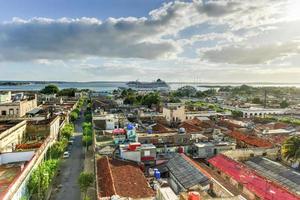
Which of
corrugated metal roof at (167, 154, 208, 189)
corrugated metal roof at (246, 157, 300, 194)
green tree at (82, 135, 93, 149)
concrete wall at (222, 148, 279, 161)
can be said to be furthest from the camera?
green tree at (82, 135, 93, 149)

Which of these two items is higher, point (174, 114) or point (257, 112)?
point (174, 114)

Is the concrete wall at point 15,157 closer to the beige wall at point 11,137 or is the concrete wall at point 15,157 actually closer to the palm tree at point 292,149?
the beige wall at point 11,137

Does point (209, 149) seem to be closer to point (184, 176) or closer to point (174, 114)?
point (184, 176)

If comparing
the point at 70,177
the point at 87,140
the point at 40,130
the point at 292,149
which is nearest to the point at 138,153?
the point at 70,177

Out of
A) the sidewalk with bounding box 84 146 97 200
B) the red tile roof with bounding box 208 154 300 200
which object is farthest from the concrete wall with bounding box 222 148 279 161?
the sidewalk with bounding box 84 146 97 200

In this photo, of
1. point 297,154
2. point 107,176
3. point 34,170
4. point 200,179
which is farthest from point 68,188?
point 297,154

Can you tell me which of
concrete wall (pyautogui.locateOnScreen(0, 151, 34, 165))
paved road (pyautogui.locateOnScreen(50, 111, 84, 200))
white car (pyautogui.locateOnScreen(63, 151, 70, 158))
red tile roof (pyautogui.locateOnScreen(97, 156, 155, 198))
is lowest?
paved road (pyautogui.locateOnScreen(50, 111, 84, 200))

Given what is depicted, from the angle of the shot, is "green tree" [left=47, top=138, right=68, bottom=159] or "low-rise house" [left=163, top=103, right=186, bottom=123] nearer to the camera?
"green tree" [left=47, top=138, right=68, bottom=159]

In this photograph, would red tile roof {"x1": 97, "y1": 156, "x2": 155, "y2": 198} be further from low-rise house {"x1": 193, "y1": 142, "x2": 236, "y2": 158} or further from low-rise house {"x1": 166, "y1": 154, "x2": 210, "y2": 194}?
low-rise house {"x1": 193, "y1": 142, "x2": 236, "y2": 158}
